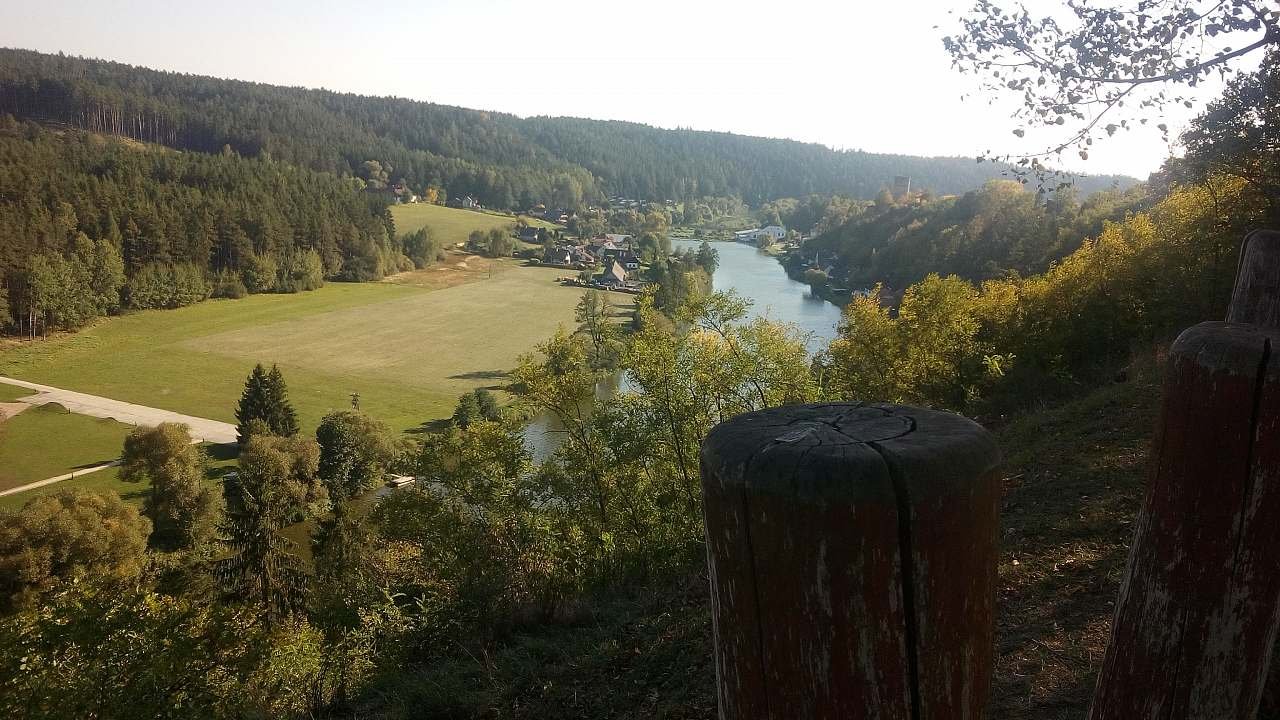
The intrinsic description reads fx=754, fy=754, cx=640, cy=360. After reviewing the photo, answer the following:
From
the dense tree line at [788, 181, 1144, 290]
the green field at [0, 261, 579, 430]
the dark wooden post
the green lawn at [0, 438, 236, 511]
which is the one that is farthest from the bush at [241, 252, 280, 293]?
the dark wooden post

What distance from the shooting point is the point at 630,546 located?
44.1ft

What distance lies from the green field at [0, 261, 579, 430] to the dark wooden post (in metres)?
41.2

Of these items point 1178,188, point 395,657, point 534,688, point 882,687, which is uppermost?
point 1178,188

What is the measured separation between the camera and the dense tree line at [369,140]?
115 metres

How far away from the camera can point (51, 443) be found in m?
37.3

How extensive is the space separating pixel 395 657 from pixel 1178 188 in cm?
2060

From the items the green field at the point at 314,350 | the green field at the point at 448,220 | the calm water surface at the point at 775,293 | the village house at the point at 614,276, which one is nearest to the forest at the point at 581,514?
the green field at the point at 314,350

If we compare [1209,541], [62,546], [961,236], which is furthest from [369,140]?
[1209,541]

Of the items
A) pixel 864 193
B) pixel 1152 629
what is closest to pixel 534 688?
pixel 1152 629

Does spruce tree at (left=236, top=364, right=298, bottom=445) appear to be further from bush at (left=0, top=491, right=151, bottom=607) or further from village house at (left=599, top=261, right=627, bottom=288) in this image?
village house at (left=599, top=261, right=627, bottom=288)

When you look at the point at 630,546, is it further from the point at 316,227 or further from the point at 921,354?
the point at 316,227

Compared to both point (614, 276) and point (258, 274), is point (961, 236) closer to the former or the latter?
point (614, 276)

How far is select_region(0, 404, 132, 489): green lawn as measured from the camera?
34219 millimetres

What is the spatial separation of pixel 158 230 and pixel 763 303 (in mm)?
54891
